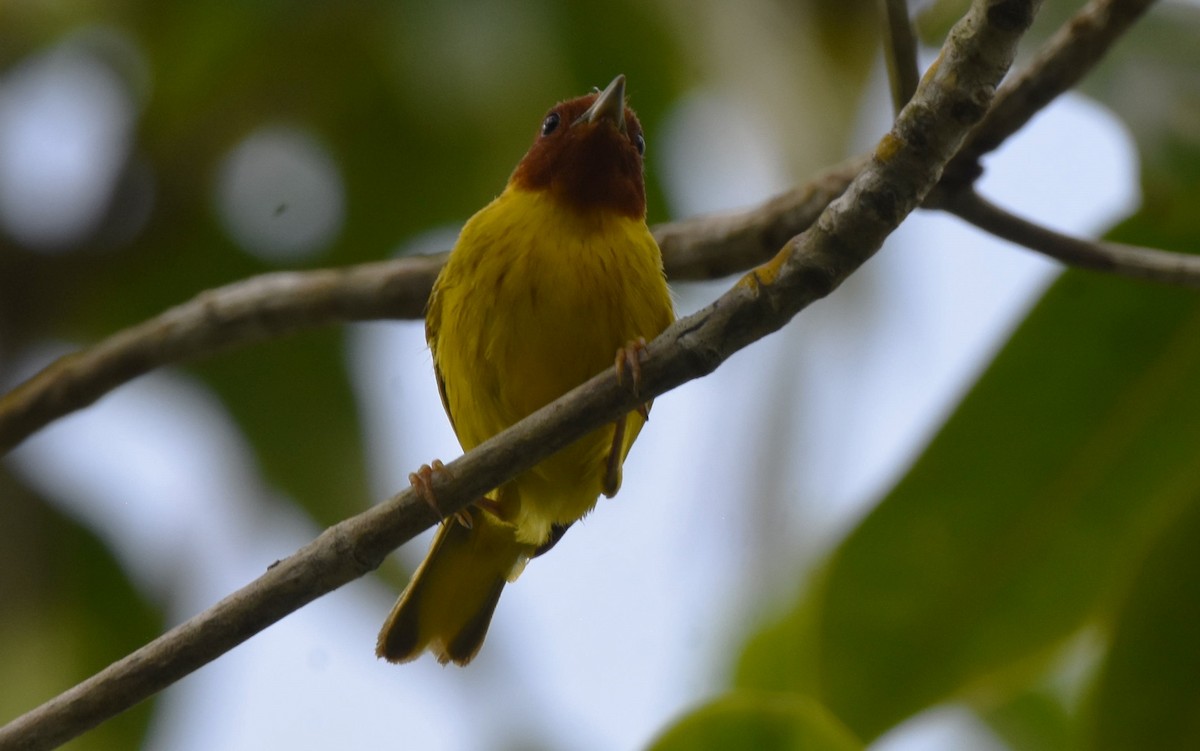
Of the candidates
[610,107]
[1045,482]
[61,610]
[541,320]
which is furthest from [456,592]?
[61,610]

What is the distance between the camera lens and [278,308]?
3.33m

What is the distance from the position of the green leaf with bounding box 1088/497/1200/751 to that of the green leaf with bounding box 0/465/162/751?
2.87 m

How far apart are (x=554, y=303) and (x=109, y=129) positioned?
238 cm

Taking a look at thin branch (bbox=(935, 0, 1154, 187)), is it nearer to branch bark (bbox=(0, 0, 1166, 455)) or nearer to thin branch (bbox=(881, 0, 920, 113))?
branch bark (bbox=(0, 0, 1166, 455))

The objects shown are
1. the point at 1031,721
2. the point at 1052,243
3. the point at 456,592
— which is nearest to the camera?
the point at 1052,243

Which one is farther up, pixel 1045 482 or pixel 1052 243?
pixel 1052 243

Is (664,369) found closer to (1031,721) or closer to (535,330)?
(535,330)

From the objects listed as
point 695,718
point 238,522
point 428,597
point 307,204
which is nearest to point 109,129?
point 307,204

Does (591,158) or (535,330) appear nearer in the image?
(535,330)

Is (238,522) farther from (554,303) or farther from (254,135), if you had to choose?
(554,303)

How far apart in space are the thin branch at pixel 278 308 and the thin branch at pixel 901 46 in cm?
62

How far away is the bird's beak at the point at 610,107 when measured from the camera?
3592 millimetres

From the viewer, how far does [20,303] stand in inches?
176

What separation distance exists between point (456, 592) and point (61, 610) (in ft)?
5.59
